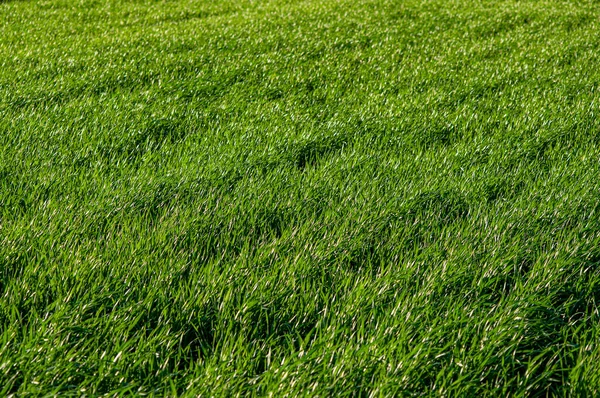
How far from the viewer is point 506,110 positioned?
6.03 meters

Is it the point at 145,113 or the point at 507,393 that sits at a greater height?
the point at 145,113

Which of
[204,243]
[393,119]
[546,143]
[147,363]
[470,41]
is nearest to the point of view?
[147,363]

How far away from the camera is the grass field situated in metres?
2.32

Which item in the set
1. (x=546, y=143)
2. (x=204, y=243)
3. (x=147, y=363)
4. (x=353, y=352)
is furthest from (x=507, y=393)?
(x=546, y=143)

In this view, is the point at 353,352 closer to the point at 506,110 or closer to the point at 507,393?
the point at 507,393

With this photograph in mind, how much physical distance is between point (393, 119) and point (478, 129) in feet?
2.50

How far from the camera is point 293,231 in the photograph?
132 inches

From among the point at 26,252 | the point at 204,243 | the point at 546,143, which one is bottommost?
the point at 546,143

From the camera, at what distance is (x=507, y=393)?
7.66ft

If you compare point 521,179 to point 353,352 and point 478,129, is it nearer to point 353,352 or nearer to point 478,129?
point 478,129

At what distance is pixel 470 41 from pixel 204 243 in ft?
26.0

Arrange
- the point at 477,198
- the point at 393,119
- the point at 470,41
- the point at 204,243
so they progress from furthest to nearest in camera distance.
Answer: the point at 470,41 < the point at 393,119 < the point at 477,198 < the point at 204,243

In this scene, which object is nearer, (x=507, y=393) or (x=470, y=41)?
(x=507, y=393)

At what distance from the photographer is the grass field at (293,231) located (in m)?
2.32
